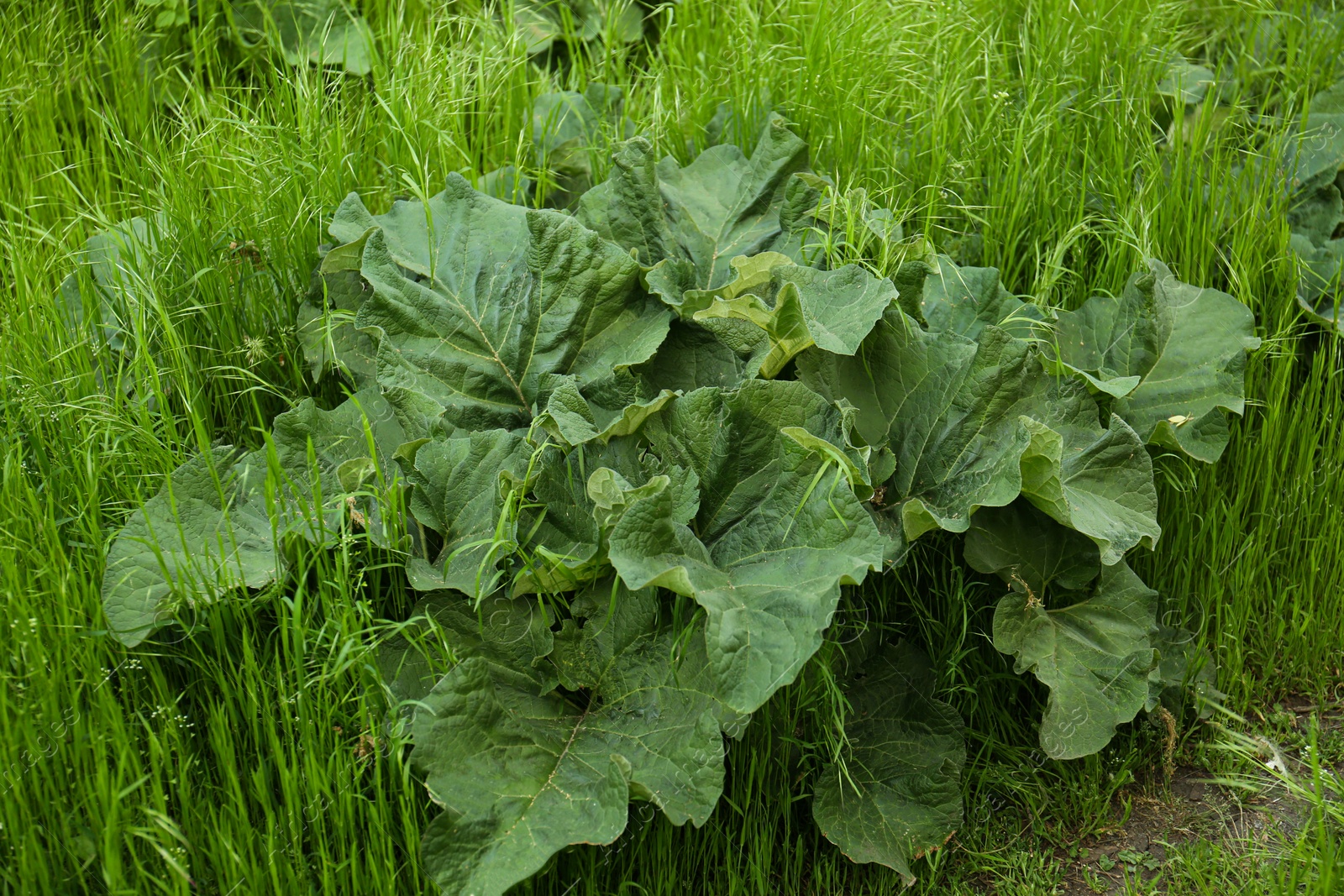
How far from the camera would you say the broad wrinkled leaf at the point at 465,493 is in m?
2.10

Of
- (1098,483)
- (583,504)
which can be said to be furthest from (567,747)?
(1098,483)

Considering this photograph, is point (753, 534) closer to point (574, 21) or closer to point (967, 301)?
point (967, 301)

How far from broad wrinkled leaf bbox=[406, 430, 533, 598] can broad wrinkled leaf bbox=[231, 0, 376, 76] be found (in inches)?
68.2

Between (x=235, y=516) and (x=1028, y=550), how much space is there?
5.49 ft

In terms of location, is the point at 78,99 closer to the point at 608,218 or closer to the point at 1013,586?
the point at 608,218

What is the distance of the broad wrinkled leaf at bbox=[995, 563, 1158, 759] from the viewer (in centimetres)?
227

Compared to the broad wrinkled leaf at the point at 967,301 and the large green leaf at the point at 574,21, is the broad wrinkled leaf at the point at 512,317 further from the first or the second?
the large green leaf at the point at 574,21

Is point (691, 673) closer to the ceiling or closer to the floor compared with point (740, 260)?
closer to the floor

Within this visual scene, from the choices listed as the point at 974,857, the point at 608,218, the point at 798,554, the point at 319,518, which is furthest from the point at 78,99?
the point at 974,857

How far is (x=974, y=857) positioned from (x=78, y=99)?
11.3ft

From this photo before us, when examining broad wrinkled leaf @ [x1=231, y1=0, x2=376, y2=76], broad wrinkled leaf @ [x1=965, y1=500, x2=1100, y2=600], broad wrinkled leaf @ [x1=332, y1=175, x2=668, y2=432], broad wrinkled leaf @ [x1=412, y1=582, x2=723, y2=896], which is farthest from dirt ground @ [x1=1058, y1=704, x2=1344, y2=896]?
broad wrinkled leaf @ [x1=231, y1=0, x2=376, y2=76]

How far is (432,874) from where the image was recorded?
5.96 feet

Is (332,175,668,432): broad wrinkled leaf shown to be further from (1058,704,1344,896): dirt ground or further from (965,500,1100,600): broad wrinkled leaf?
(1058,704,1344,896): dirt ground

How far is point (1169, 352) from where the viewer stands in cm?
264
